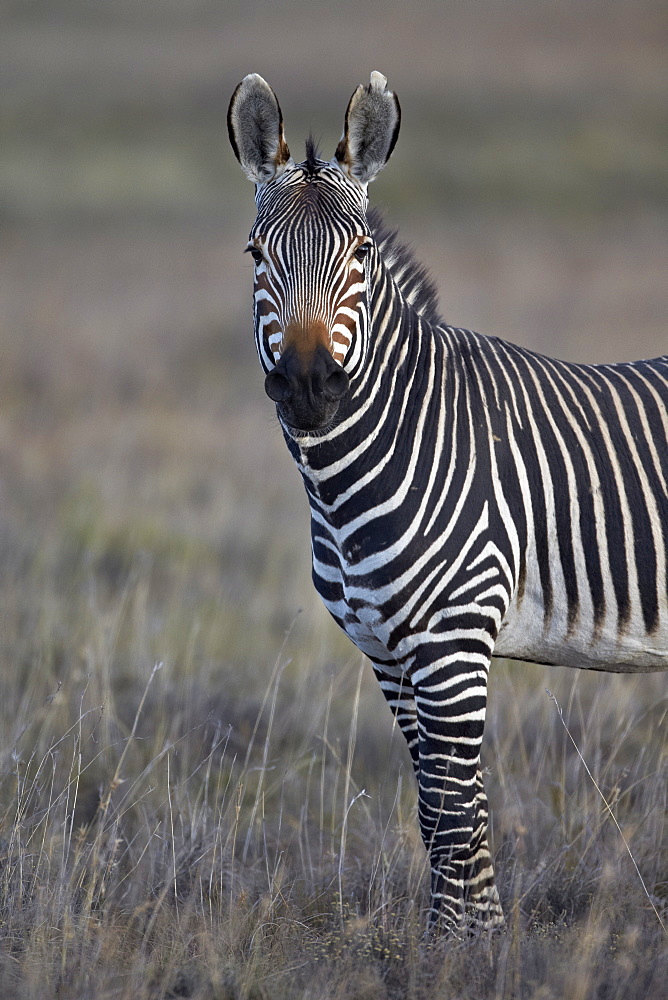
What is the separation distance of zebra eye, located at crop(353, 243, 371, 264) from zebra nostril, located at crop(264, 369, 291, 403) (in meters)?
0.62

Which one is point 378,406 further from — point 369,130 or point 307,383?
point 369,130

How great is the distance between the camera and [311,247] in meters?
3.37

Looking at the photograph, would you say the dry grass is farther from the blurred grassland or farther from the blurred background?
the blurred background

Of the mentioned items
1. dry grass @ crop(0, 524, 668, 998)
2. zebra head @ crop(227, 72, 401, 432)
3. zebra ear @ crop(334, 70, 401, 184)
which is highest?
zebra ear @ crop(334, 70, 401, 184)

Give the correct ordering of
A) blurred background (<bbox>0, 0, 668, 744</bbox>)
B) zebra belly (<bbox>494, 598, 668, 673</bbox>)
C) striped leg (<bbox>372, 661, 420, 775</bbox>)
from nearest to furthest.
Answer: zebra belly (<bbox>494, 598, 668, 673</bbox>)
striped leg (<bbox>372, 661, 420, 775</bbox>)
blurred background (<bbox>0, 0, 668, 744</bbox>)

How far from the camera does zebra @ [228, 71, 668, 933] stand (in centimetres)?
349

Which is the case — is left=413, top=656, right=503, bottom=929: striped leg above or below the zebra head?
below

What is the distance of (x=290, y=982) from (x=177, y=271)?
2165 cm

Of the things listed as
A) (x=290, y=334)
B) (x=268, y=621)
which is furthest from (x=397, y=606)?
(x=268, y=621)

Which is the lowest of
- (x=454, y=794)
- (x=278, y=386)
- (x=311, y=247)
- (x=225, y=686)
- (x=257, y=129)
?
(x=225, y=686)

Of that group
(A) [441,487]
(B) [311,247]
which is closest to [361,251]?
(B) [311,247]

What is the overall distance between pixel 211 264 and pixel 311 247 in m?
21.0

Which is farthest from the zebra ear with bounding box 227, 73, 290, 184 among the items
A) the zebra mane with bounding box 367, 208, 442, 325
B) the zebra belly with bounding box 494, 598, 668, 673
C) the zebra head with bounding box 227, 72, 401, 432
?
the zebra belly with bounding box 494, 598, 668, 673

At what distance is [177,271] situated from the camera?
2325 centimetres
